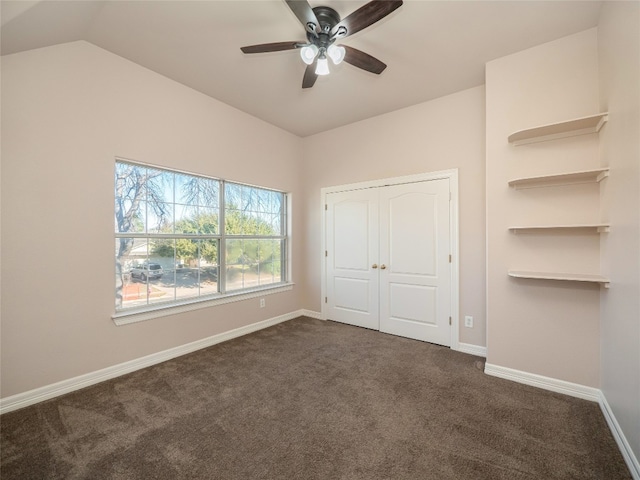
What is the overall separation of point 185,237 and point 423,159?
2.97m

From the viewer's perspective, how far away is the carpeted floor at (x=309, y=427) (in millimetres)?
1472

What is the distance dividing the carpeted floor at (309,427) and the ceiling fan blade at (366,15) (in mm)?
2586

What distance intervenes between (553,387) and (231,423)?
2591mm

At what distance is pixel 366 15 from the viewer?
1.70 meters

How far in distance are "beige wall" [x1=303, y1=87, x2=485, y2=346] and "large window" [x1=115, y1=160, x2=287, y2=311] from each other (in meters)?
0.89

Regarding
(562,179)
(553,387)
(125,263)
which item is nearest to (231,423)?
(125,263)

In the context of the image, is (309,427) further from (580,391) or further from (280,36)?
(280,36)

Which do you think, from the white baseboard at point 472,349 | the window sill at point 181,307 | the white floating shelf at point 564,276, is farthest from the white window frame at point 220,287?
the white floating shelf at point 564,276

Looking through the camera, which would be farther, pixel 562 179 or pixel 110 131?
pixel 110 131

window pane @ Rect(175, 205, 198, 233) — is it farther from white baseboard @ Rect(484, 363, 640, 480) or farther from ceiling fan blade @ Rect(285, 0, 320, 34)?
white baseboard @ Rect(484, 363, 640, 480)

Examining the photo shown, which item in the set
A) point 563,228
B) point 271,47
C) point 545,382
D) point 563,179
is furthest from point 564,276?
point 271,47

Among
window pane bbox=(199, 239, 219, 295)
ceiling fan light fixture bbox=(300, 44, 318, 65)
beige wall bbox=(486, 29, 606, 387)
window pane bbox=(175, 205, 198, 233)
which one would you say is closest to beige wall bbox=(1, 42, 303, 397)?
window pane bbox=(199, 239, 219, 295)

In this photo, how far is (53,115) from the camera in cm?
214

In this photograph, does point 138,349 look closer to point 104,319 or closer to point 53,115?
point 104,319
